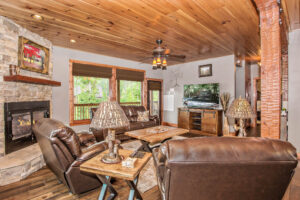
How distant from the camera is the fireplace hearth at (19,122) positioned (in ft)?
9.20

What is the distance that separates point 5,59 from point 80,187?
8.39ft

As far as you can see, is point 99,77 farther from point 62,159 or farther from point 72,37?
point 62,159

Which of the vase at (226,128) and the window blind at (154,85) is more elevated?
the window blind at (154,85)

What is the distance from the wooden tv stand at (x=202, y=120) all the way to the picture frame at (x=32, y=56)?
176 inches

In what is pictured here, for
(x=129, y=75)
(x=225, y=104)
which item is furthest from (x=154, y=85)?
(x=225, y=104)

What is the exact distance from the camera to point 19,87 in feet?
10.1

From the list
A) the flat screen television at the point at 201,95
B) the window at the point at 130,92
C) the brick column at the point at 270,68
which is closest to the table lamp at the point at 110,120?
the brick column at the point at 270,68

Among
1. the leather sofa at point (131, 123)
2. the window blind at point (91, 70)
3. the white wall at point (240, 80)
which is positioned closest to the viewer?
the leather sofa at point (131, 123)

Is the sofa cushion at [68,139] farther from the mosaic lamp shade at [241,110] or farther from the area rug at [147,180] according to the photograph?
the mosaic lamp shade at [241,110]

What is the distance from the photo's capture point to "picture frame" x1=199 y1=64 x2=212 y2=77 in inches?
226

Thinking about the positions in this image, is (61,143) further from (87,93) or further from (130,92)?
(130,92)

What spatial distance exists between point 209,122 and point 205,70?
6.31ft

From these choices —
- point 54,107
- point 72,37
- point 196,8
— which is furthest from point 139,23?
point 54,107

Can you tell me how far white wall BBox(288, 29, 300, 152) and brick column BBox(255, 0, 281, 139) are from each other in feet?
6.09
